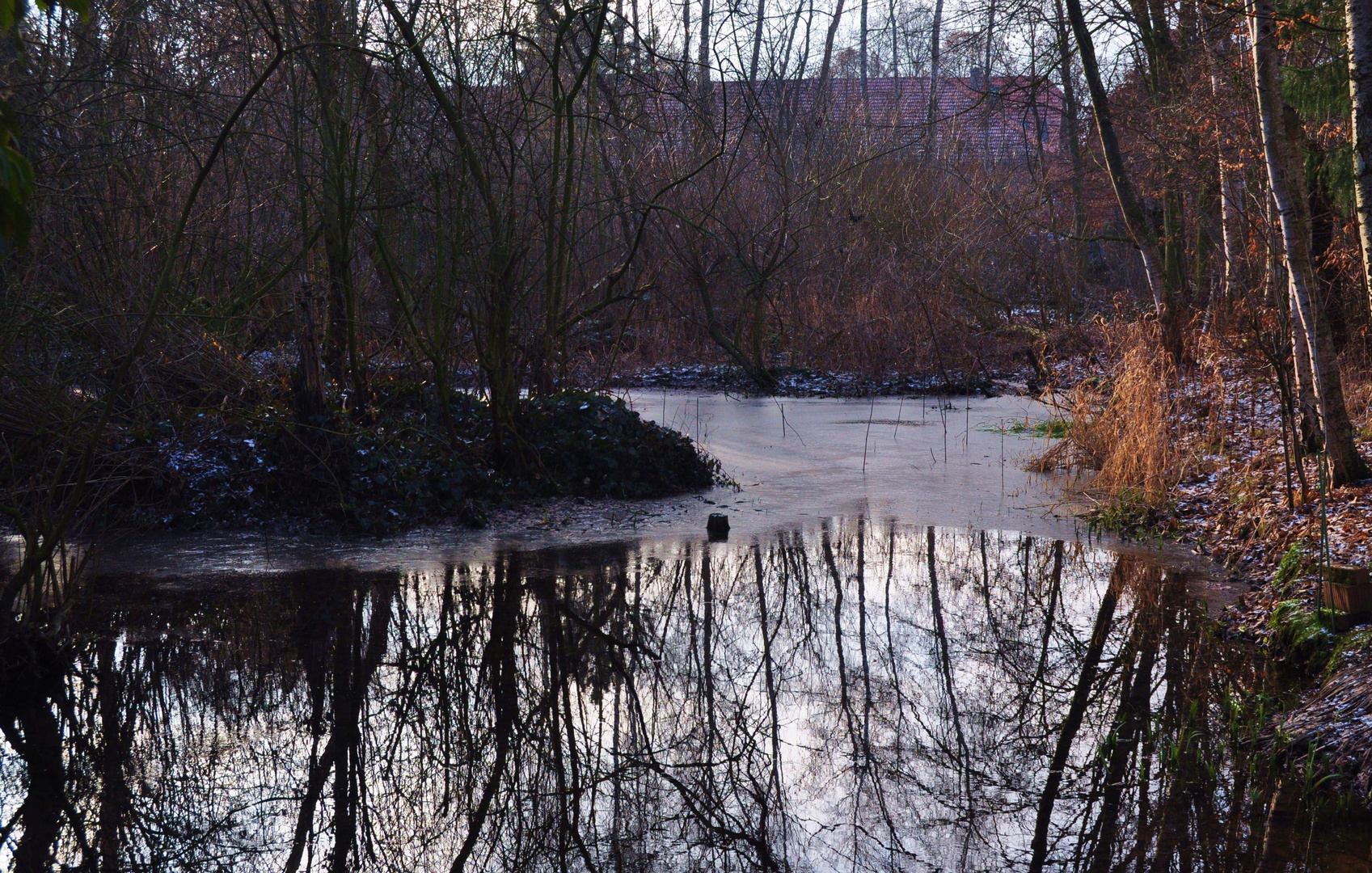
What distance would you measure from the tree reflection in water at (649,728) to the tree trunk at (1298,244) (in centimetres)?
156

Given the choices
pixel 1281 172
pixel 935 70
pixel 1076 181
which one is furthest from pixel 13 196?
pixel 935 70

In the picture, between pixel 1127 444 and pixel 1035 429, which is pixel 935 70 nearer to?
A: pixel 1035 429

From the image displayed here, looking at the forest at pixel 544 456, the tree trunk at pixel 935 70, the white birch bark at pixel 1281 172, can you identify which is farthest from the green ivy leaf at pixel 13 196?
the tree trunk at pixel 935 70

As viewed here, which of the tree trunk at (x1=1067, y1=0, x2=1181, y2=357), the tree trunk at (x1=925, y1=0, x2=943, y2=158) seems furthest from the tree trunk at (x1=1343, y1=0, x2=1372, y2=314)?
the tree trunk at (x1=925, y1=0, x2=943, y2=158)

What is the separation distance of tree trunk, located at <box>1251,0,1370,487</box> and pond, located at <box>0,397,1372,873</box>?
48.5 inches

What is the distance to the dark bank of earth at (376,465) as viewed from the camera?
7.53m

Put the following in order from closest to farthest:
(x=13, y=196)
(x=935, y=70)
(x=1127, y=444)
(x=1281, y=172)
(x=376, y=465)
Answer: (x=13, y=196)
(x=1281, y=172)
(x=376, y=465)
(x=1127, y=444)
(x=935, y=70)

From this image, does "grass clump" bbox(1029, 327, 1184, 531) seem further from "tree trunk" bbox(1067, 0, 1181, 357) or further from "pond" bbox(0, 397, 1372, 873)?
"tree trunk" bbox(1067, 0, 1181, 357)

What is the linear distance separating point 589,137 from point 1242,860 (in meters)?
8.57

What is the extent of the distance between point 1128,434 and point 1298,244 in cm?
199

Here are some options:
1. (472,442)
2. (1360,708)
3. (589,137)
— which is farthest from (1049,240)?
(1360,708)

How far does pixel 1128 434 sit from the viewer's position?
7977 millimetres

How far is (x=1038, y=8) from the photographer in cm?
1211

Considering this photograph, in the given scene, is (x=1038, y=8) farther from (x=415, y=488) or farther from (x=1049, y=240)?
(x=1049, y=240)
